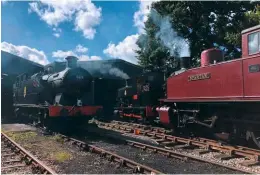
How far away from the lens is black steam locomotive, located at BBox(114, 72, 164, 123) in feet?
47.4

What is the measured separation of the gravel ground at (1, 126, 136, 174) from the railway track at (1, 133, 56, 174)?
245mm

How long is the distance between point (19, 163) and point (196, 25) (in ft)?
60.8

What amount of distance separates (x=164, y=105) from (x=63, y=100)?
4175 mm

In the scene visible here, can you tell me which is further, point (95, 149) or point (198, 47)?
Answer: point (198, 47)

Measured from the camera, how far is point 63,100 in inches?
499

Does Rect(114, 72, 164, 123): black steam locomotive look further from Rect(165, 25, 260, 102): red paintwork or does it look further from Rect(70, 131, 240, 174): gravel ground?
Rect(70, 131, 240, 174): gravel ground

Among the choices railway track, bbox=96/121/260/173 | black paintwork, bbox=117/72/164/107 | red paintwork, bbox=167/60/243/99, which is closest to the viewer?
railway track, bbox=96/121/260/173

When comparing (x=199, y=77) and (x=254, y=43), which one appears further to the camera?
(x=199, y=77)

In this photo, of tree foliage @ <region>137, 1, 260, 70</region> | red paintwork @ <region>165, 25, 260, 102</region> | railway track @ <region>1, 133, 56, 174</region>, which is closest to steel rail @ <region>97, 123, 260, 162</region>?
red paintwork @ <region>165, 25, 260, 102</region>

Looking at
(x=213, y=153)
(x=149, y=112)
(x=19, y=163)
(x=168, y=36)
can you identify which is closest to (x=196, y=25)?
(x=168, y=36)

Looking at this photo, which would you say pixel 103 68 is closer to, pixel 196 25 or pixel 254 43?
pixel 196 25

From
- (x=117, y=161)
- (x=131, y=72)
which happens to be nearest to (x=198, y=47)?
(x=131, y=72)

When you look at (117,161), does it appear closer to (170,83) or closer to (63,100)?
(170,83)

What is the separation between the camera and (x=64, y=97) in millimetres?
12742
